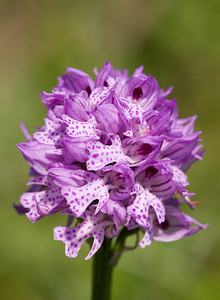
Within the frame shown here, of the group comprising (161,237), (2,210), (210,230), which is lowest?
(210,230)

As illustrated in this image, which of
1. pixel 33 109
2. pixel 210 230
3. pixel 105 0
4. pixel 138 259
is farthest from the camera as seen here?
pixel 105 0

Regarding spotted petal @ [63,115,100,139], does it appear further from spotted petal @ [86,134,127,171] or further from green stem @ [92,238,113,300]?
green stem @ [92,238,113,300]

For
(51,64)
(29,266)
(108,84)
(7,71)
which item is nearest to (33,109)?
(51,64)

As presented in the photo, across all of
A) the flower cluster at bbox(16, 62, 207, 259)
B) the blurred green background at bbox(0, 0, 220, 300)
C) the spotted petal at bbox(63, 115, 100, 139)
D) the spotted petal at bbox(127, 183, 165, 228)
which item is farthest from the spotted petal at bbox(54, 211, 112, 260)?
the blurred green background at bbox(0, 0, 220, 300)

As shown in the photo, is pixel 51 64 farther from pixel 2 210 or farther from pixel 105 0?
pixel 2 210

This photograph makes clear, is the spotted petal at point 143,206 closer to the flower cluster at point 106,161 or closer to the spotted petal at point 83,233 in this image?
the flower cluster at point 106,161

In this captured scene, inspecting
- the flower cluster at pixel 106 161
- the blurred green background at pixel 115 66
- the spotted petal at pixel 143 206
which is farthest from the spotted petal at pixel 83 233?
the blurred green background at pixel 115 66

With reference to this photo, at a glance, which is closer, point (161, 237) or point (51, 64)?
point (161, 237)
